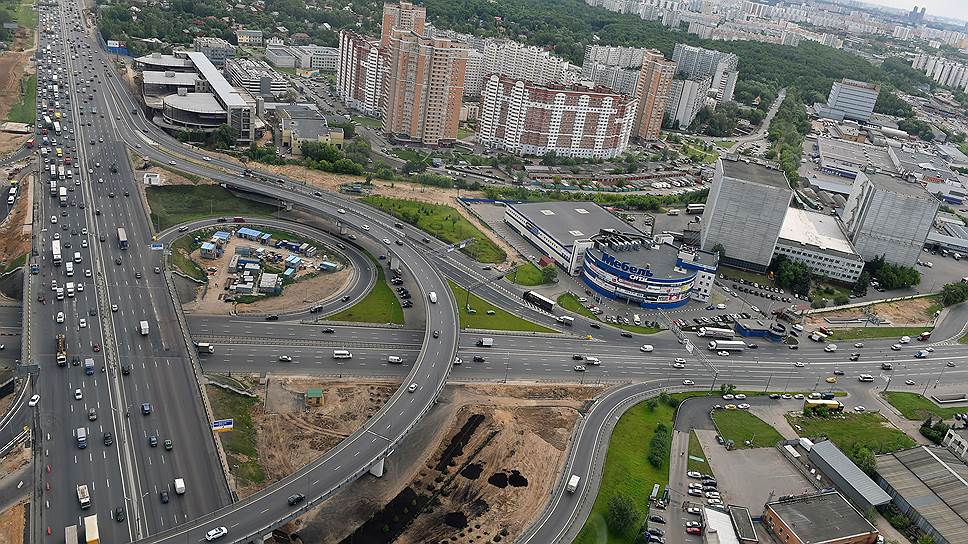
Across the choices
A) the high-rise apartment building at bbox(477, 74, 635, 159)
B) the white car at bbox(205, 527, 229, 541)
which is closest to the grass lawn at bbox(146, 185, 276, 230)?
the white car at bbox(205, 527, 229, 541)

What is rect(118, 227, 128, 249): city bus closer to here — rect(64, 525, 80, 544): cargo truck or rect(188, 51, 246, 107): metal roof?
rect(64, 525, 80, 544): cargo truck

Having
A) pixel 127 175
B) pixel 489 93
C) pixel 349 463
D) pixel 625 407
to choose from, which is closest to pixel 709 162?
pixel 489 93

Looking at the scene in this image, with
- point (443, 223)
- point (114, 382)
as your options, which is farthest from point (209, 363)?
point (443, 223)

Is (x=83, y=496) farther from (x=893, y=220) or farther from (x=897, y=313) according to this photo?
(x=893, y=220)

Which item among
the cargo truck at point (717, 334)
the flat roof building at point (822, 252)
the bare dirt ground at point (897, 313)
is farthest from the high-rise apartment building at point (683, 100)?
the cargo truck at point (717, 334)

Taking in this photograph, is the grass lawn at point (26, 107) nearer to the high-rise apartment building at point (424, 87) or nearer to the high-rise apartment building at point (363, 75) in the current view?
the high-rise apartment building at point (363, 75)

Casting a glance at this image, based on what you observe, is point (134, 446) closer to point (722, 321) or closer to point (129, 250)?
point (129, 250)

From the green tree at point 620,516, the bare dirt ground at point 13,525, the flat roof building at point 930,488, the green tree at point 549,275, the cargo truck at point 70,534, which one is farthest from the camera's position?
the green tree at point 549,275
